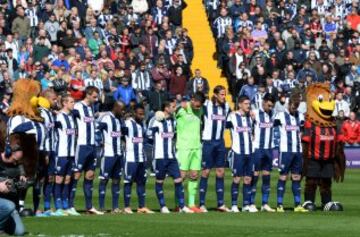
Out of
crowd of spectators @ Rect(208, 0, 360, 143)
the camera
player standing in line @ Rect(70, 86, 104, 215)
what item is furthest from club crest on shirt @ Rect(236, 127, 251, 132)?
crowd of spectators @ Rect(208, 0, 360, 143)

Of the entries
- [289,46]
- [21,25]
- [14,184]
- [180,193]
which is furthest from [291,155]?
[289,46]

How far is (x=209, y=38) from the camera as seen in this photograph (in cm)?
5053

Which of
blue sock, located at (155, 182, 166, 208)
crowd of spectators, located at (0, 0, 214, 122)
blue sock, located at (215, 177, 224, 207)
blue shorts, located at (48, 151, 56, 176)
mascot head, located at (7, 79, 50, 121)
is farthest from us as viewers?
crowd of spectators, located at (0, 0, 214, 122)

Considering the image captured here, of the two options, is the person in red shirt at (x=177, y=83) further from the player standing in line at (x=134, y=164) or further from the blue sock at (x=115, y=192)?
the blue sock at (x=115, y=192)

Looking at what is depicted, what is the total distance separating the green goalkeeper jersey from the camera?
31.9m

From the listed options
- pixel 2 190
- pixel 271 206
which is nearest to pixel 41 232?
pixel 2 190

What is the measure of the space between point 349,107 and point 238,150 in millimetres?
17140

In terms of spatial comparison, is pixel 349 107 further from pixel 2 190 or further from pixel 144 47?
pixel 2 190

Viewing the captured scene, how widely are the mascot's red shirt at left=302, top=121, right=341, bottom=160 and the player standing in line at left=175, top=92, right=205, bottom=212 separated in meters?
2.16

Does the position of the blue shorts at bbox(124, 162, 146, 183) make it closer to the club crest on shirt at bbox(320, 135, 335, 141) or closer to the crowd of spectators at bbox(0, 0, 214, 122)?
the club crest on shirt at bbox(320, 135, 335, 141)

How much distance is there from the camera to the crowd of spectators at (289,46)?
47.0 m

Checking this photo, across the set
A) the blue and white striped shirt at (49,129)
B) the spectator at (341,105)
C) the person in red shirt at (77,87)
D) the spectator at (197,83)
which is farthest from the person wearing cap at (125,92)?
the blue and white striped shirt at (49,129)

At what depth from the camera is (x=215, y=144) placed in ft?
105

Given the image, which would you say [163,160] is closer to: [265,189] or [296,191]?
[265,189]
